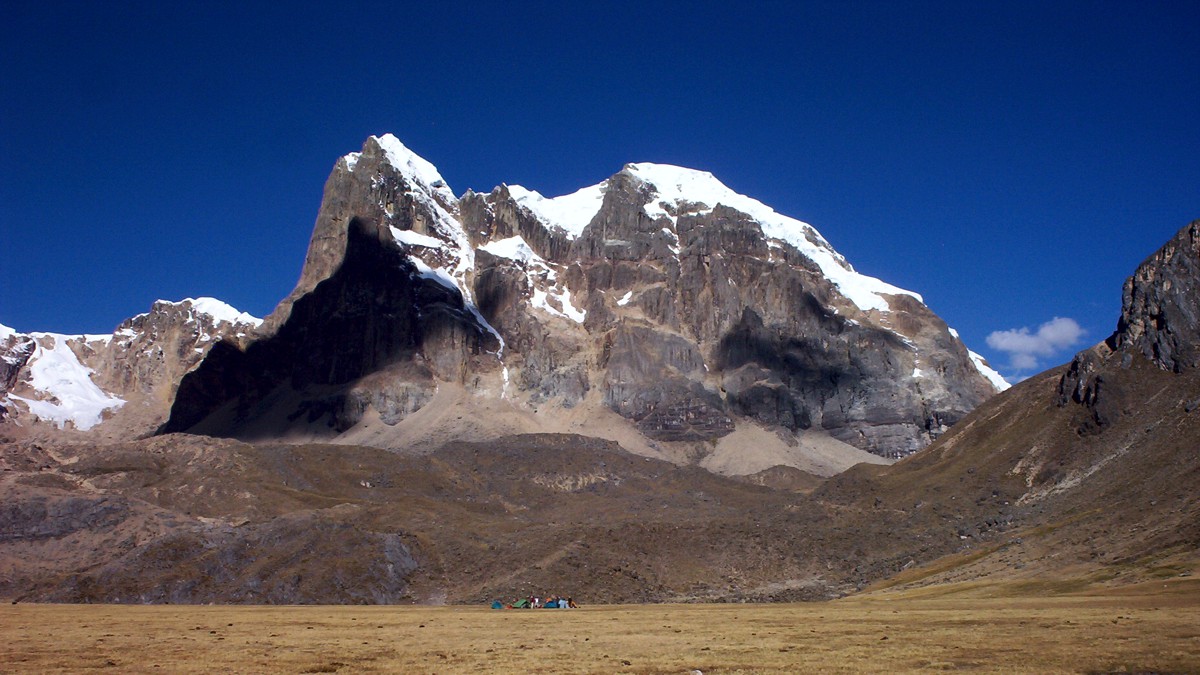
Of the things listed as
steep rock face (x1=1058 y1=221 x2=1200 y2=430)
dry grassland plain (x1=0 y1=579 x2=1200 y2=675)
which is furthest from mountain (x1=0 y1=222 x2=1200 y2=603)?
dry grassland plain (x1=0 y1=579 x2=1200 y2=675)

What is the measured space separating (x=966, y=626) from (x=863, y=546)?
87008 mm

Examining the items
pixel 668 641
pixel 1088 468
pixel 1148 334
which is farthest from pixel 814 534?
pixel 668 641

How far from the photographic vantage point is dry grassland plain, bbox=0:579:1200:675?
3869cm

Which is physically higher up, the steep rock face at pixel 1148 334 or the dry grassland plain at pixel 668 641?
the steep rock face at pixel 1148 334

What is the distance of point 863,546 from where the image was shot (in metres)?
137

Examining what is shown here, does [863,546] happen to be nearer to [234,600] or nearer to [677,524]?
[677,524]

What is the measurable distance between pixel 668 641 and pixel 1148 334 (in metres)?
129

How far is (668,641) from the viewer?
49.8 m

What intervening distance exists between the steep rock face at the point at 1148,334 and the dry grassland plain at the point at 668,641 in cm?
8516

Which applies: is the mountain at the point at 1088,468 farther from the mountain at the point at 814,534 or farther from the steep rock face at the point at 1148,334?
the mountain at the point at 814,534

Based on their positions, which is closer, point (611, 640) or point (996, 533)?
point (611, 640)

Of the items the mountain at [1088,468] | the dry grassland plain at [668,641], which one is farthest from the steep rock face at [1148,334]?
the dry grassland plain at [668,641]

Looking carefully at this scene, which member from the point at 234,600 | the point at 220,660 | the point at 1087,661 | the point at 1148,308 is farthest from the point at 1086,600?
the point at 1148,308

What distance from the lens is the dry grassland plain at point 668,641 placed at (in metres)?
38.7
